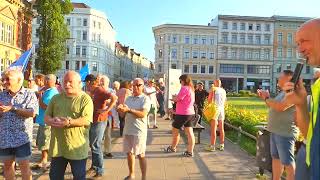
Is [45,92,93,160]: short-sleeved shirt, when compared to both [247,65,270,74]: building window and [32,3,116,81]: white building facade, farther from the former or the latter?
[247,65,270,74]: building window

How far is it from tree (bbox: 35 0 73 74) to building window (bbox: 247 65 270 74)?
53.2 meters

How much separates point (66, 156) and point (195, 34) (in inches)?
3572

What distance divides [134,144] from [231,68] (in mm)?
88491

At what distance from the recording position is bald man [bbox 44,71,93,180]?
5660 millimetres

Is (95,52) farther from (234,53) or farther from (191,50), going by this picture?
(234,53)

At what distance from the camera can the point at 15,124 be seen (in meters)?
6.11

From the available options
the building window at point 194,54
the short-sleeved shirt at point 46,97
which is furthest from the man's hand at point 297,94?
the building window at point 194,54

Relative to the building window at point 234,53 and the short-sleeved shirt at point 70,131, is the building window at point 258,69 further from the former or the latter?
the short-sleeved shirt at point 70,131

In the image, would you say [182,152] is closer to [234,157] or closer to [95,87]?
[234,157]

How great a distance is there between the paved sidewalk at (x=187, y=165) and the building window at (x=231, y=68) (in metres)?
83.2

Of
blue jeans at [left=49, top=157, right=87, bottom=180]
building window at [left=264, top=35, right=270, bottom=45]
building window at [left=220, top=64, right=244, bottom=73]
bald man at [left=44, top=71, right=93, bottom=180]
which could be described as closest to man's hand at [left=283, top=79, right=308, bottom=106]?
bald man at [left=44, top=71, right=93, bottom=180]

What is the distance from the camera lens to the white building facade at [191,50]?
93812mm

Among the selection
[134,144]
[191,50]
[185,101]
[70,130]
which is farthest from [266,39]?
[70,130]

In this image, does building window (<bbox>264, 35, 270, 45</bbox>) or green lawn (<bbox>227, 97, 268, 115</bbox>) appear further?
building window (<bbox>264, 35, 270, 45</bbox>)
